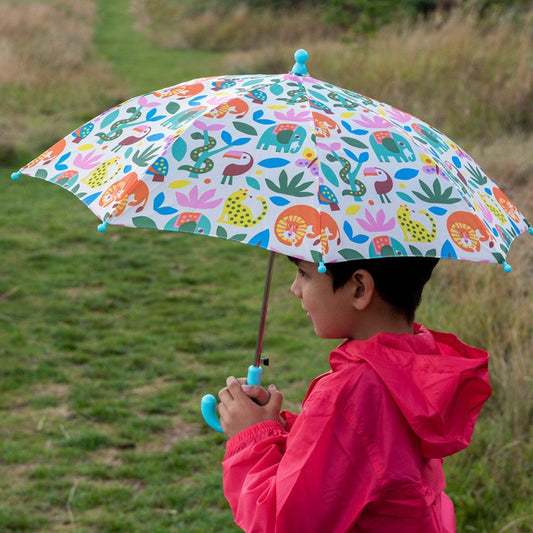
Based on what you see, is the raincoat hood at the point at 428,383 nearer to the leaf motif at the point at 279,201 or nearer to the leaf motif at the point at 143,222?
the leaf motif at the point at 279,201

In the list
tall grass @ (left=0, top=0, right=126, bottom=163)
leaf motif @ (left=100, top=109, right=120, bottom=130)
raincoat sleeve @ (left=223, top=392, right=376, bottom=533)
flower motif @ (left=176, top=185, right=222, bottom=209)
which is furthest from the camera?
tall grass @ (left=0, top=0, right=126, bottom=163)

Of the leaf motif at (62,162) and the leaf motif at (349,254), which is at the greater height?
the leaf motif at (349,254)

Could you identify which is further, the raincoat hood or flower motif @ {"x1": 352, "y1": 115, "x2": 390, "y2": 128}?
flower motif @ {"x1": 352, "y1": 115, "x2": 390, "y2": 128}

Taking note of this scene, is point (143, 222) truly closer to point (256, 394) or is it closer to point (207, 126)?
point (207, 126)

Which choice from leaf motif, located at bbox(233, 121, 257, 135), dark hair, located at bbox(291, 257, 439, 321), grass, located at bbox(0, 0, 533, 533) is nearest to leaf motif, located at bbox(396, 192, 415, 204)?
dark hair, located at bbox(291, 257, 439, 321)

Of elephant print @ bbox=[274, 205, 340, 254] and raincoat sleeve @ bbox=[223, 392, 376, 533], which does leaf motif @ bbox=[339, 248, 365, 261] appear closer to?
elephant print @ bbox=[274, 205, 340, 254]

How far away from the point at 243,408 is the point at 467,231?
65 cm

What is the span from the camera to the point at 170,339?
5.42 metres

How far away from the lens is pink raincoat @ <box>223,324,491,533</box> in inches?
65.5

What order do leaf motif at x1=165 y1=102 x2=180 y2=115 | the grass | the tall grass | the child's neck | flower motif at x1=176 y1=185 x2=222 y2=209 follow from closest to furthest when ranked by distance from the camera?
flower motif at x1=176 y1=185 x2=222 y2=209 → the child's neck → leaf motif at x1=165 y1=102 x2=180 y2=115 → the grass → the tall grass

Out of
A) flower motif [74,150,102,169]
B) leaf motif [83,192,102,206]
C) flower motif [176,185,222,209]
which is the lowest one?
flower motif [74,150,102,169]

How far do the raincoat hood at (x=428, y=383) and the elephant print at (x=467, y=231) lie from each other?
0.23m

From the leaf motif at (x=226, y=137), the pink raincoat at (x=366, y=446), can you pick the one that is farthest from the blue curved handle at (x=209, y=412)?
the leaf motif at (x=226, y=137)

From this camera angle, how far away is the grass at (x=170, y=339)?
11.9ft
